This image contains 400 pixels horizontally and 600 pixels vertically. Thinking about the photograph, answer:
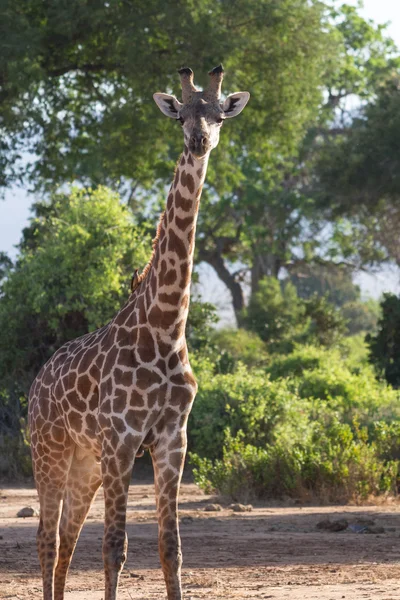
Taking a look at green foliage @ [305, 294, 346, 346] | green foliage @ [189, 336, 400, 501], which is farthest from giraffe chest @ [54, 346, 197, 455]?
green foliage @ [305, 294, 346, 346]

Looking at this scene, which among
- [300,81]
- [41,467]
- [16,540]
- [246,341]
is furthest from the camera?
[246,341]

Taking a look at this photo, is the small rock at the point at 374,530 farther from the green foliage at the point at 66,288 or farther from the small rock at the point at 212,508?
the green foliage at the point at 66,288

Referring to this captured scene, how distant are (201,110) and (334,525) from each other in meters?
5.26

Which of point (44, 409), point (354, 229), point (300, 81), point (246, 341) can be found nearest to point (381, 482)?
point (44, 409)

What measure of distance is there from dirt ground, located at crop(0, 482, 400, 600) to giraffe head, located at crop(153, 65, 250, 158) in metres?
3.00

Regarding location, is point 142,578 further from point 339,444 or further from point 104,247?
point 104,247

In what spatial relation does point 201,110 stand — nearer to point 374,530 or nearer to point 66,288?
point 374,530

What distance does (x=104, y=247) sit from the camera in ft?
56.7

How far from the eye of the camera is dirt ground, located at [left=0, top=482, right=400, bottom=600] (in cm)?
748

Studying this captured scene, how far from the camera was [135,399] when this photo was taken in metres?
6.46

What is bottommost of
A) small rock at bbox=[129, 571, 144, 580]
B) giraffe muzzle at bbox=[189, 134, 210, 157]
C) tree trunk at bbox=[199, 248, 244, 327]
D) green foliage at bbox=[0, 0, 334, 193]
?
small rock at bbox=[129, 571, 144, 580]

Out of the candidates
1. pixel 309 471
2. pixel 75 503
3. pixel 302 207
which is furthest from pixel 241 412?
pixel 302 207

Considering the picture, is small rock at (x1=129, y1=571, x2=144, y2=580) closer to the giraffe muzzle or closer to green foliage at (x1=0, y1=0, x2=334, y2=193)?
the giraffe muzzle

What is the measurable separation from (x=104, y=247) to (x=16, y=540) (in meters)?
8.05
